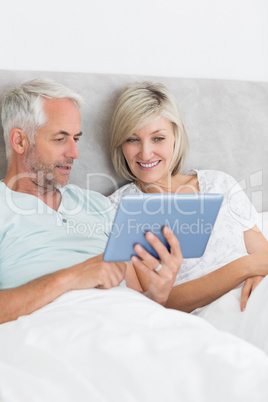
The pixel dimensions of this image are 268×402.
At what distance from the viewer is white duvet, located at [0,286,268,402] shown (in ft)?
2.41

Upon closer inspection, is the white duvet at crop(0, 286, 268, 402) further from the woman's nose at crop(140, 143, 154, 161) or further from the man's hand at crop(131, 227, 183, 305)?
the woman's nose at crop(140, 143, 154, 161)

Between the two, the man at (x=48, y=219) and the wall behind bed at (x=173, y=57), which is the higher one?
the wall behind bed at (x=173, y=57)

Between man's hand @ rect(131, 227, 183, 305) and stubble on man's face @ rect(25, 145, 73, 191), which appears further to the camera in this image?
stubble on man's face @ rect(25, 145, 73, 191)

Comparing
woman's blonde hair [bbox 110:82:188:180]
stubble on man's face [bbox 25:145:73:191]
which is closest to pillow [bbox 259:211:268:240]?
woman's blonde hair [bbox 110:82:188:180]

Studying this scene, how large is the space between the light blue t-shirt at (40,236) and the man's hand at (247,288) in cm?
43

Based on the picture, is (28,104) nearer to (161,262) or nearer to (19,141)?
(19,141)

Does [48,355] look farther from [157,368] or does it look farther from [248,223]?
[248,223]

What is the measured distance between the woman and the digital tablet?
0.39m

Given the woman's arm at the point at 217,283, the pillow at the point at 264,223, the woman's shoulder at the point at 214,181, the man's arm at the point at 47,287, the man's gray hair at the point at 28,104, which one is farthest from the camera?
the pillow at the point at 264,223

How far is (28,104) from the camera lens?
149 centimetres

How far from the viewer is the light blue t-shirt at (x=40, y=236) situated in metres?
1.30

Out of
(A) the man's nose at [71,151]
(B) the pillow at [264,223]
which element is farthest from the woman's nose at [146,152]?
(B) the pillow at [264,223]

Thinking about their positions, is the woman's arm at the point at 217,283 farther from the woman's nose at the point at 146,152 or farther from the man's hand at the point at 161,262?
the woman's nose at the point at 146,152

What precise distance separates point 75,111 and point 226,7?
96 cm
